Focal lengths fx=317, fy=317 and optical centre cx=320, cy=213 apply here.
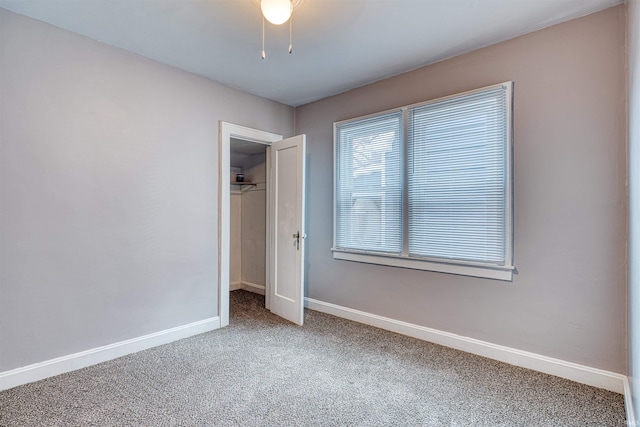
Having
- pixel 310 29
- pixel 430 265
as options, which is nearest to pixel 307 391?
pixel 430 265

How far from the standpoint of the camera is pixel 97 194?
8.18 ft

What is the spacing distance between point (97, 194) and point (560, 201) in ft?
11.4

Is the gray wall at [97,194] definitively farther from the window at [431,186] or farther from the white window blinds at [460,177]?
the white window blinds at [460,177]

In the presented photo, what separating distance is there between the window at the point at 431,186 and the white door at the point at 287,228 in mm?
480

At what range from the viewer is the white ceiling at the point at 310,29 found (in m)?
2.08

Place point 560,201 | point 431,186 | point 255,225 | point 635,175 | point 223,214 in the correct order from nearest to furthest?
1. point 635,175
2. point 560,201
3. point 431,186
4. point 223,214
5. point 255,225

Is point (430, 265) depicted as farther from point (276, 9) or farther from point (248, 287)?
point (248, 287)

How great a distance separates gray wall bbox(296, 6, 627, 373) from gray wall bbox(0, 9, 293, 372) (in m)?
2.32

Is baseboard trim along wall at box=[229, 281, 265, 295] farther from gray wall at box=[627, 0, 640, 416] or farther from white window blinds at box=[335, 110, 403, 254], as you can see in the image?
gray wall at box=[627, 0, 640, 416]

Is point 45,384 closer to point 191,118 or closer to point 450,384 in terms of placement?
point 191,118

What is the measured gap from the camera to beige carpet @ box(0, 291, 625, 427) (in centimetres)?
182

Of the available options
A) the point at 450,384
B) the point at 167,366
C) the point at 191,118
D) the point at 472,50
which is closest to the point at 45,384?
the point at 167,366

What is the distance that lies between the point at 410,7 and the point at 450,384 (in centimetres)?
255

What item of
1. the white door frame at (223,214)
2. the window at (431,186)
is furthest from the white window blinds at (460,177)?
the white door frame at (223,214)
